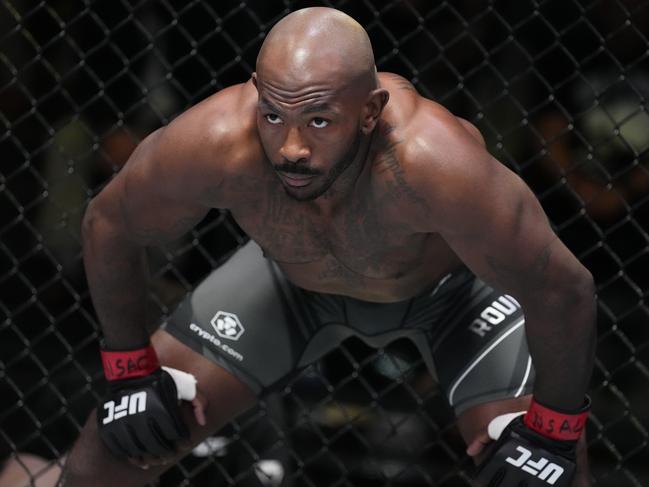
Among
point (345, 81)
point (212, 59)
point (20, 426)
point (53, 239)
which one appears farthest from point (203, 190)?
point (20, 426)

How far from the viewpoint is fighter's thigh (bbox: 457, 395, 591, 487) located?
6.20ft

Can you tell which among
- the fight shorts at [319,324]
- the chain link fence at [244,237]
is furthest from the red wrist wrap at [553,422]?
the chain link fence at [244,237]

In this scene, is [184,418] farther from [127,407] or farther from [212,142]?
[212,142]

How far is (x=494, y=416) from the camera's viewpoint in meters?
1.90

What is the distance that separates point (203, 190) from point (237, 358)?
0.39 meters

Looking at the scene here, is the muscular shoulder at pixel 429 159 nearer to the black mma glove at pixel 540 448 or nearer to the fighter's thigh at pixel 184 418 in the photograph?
the black mma glove at pixel 540 448

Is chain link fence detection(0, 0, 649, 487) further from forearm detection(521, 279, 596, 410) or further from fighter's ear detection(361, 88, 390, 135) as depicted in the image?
fighter's ear detection(361, 88, 390, 135)

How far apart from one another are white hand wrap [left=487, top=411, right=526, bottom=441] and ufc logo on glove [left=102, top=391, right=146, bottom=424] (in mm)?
560

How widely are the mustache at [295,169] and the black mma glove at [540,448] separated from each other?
0.52m

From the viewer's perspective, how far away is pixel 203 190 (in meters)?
A: 1.75

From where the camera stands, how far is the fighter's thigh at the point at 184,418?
202 centimetres

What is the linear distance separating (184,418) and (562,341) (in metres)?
0.66

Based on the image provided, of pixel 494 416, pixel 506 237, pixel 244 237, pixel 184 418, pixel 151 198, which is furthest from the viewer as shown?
pixel 244 237

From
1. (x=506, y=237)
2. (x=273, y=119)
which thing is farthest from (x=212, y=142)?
(x=506, y=237)
